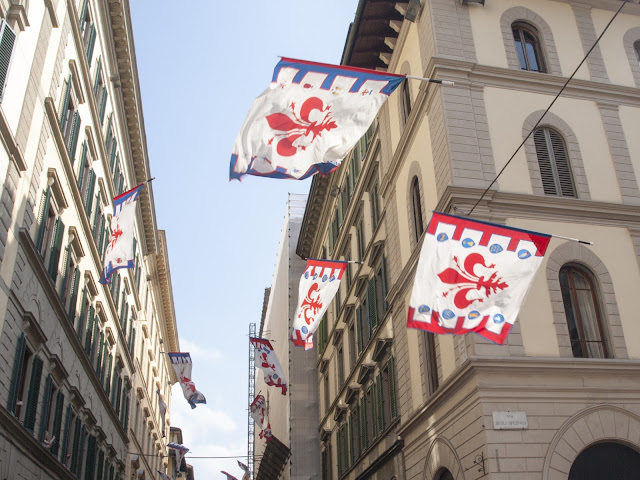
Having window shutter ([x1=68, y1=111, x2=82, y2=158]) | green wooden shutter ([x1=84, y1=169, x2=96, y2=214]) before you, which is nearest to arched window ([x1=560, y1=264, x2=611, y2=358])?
window shutter ([x1=68, y1=111, x2=82, y2=158])

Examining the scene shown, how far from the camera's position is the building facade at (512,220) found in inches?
624

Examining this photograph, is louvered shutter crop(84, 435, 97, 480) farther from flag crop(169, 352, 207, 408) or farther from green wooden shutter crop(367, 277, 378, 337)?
green wooden shutter crop(367, 277, 378, 337)

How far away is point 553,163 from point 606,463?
26.8ft

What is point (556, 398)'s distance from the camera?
16000mm

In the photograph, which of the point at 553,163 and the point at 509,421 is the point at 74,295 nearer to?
the point at 509,421

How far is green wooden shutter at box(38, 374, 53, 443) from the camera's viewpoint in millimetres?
18906

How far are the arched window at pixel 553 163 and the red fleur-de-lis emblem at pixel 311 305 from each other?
25.0 ft

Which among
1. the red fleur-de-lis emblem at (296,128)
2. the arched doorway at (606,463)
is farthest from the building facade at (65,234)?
the arched doorway at (606,463)

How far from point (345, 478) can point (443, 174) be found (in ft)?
55.7

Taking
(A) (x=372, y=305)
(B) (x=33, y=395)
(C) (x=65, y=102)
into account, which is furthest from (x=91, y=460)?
(C) (x=65, y=102)

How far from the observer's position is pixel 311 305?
22.3 metres

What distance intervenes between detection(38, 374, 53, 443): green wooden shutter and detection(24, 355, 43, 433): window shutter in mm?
724

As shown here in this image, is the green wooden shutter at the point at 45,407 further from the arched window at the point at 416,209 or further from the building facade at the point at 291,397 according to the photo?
the building facade at the point at 291,397

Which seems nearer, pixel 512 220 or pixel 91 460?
pixel 512 220
